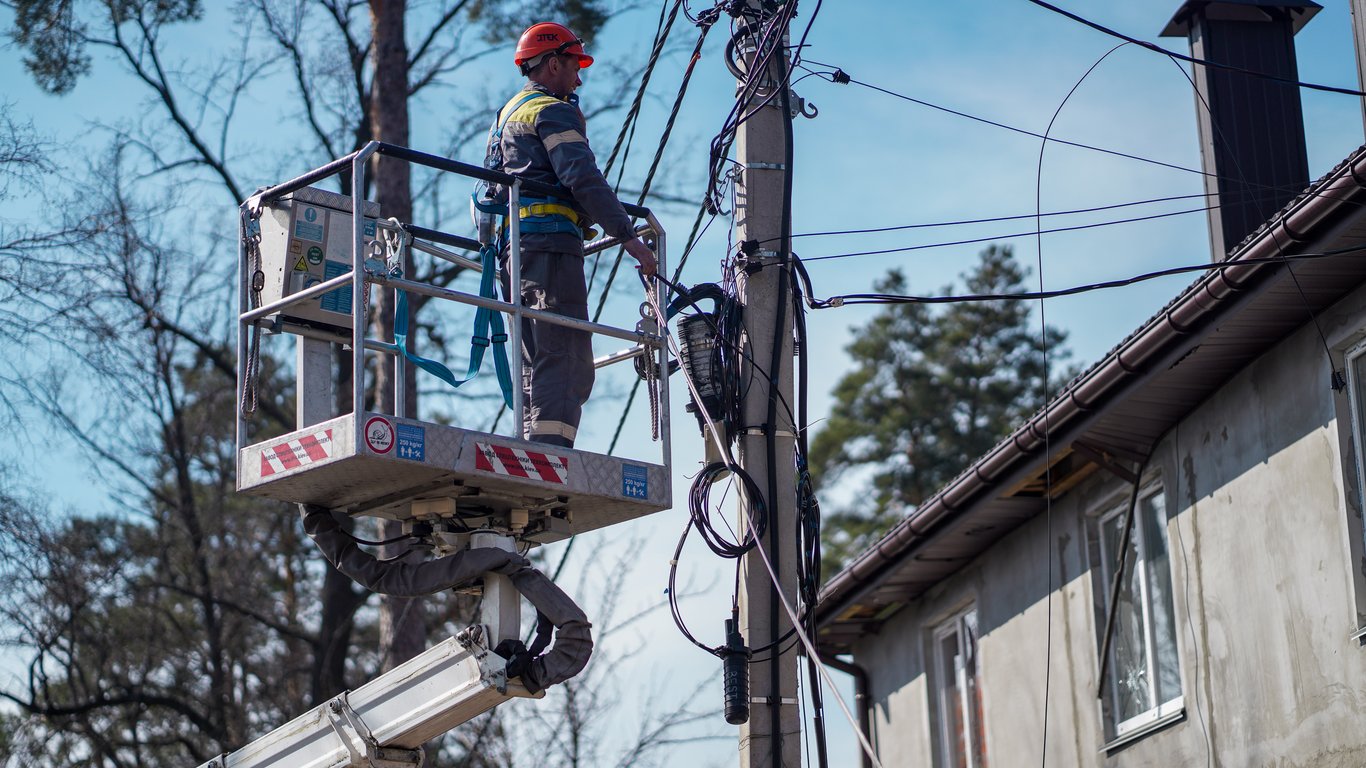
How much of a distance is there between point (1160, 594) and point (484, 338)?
20.3ft

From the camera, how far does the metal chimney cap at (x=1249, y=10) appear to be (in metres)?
15.0

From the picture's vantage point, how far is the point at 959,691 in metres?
16.9

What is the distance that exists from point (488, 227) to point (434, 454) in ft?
5.57

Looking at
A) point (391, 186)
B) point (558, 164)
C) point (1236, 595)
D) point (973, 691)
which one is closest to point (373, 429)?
point (558, 164)

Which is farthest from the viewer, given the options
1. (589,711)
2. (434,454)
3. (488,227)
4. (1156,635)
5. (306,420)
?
(589,711)

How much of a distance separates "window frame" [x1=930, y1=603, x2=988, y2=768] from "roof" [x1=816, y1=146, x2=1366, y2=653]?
0.49 metres

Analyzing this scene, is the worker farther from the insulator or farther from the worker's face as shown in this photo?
the insulator

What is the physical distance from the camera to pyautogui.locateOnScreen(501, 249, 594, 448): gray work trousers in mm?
8906

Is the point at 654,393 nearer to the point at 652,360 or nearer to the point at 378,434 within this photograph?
the point at 652,360

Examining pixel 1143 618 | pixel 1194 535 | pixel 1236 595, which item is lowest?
pixel 1236 595

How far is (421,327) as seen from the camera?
68.4 ft

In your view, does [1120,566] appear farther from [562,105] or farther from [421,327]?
Answer: [421,327]

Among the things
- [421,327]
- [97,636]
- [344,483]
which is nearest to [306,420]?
[344,483]

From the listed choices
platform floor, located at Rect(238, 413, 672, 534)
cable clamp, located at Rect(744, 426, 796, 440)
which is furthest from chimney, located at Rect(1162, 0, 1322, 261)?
platform floor, located at Rect(238, 413, 672, 534)
